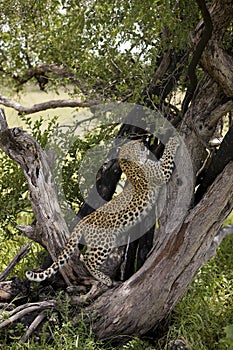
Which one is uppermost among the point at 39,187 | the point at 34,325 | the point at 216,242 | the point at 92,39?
the point at 92,39

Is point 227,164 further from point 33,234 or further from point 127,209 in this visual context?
point 33,234

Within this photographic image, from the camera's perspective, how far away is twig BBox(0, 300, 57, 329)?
4059 millimetres

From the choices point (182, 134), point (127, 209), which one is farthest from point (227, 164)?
point (127, 209)

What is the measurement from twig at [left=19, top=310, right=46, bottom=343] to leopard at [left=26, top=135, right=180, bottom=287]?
314 millimetres

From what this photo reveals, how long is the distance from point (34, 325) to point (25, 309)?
0.40 ft

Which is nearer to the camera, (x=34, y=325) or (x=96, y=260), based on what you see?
(x=34, y=325)

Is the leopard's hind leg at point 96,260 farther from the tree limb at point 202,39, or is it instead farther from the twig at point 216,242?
the tree limb at point 202,39

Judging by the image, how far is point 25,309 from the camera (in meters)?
4.14

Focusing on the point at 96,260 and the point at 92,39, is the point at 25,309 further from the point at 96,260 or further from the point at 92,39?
the point at 92,39

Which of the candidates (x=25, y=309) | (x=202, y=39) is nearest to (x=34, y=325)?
(x=25, y=309)

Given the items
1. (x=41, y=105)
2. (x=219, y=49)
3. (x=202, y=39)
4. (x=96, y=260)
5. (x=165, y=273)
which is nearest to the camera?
(x=202, y=39)

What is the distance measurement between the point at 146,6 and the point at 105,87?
0.90 meters

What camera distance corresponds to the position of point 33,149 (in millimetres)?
4176

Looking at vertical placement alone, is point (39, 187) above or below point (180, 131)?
above
